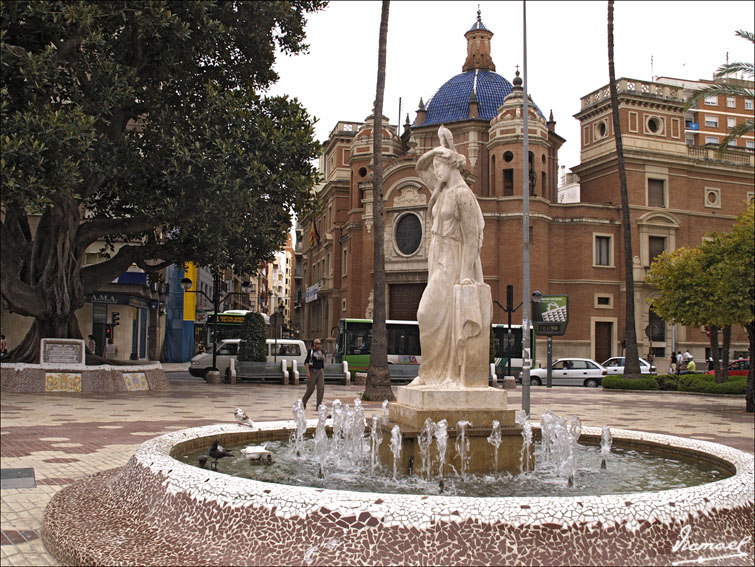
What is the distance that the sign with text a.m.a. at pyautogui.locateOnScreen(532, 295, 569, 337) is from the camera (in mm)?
28328

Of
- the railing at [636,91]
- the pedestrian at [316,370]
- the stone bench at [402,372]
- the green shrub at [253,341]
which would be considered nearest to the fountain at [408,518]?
the pedestrian at [316,370]

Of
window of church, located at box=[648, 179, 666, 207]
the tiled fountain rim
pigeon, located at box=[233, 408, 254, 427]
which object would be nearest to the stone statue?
pigeon, located at box=[233, 408, 254, 427]

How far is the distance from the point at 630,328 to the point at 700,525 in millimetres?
23495

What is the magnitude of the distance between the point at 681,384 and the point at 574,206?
70.9ft

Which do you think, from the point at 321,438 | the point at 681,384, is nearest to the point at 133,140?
the point at 321,438

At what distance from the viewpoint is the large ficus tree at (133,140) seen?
1452 centimetres

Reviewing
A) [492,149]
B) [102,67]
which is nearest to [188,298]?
[492,149]

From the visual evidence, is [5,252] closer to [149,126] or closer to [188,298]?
[149,126]

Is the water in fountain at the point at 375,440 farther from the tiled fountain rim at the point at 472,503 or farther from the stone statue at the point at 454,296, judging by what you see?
the tiled fountain rim at the point at 472,503

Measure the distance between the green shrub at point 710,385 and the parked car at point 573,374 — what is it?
22.6 ft

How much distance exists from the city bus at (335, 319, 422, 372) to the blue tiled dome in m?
21.2

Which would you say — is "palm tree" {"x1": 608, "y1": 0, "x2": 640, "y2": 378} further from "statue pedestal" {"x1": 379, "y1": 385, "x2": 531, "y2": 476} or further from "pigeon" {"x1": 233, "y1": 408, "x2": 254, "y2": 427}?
"statue pedestal" {"x1": 379, "y1": 385, "x2": 531, "y2": 476}

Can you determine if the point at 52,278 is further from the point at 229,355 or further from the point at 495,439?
the point at 495,439

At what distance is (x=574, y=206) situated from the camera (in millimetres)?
44031
